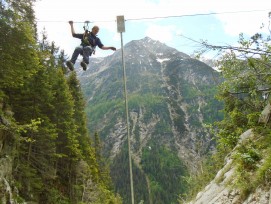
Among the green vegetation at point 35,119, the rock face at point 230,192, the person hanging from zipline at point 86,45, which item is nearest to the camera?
the rock face at point 230,192

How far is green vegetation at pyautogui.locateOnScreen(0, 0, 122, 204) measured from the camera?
1712 cm

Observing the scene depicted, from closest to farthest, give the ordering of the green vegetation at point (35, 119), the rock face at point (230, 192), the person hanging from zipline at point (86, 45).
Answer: the rock face at point (230, 192)
the person hanging from zipline at point (86, 45)
the green vegetation at point (35, 119)

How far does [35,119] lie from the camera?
17266 mm

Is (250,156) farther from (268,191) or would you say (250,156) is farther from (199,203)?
(199,203)

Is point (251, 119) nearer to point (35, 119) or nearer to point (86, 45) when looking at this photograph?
point (86, 45)

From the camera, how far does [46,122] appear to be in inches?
989

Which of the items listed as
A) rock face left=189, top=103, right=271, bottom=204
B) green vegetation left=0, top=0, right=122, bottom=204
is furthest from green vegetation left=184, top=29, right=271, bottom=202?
green vegetation left=0, top=0, right=122, bottom=204

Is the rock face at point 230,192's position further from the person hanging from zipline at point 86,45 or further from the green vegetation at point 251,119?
the person hanging from zipline at point 86,45

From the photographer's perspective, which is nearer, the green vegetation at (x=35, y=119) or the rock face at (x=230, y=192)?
the rock face at (x=230, y=192)

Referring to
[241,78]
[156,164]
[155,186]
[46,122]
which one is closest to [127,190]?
[155,186]

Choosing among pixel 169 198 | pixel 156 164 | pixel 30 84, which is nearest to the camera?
pixel 30 84

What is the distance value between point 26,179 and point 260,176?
1993 centimetres

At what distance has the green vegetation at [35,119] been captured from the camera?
17.1 metres

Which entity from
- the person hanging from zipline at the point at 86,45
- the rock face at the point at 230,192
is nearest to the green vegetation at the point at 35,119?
the person hanging from zipline at the point at 86,45
